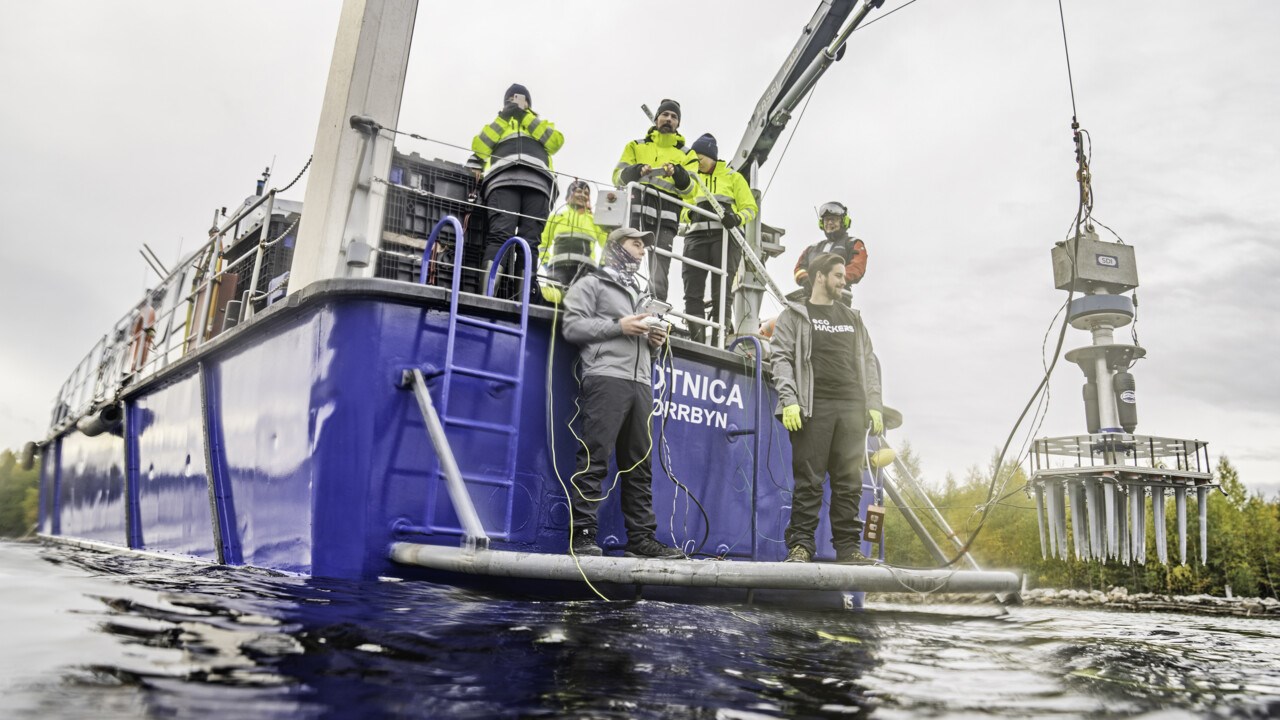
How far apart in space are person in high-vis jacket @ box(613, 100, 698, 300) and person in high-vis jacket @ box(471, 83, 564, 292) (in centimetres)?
80

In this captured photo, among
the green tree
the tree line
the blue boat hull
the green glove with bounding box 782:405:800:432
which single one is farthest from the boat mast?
the green tree

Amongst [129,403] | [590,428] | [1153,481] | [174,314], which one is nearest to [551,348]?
[590,428]

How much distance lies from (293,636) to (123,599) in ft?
3.67

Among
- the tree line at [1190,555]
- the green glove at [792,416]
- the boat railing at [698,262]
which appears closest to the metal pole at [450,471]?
the boat railing at [698,262]

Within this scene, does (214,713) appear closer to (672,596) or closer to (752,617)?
(752,617)

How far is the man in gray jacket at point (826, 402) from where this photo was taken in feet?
16.6

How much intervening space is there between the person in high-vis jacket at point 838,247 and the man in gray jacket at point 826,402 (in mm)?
1047

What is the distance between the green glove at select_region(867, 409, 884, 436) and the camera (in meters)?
5.29

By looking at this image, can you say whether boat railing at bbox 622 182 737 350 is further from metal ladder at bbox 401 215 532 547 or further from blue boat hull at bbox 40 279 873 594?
metal ladder at bbox 401 215 532 547

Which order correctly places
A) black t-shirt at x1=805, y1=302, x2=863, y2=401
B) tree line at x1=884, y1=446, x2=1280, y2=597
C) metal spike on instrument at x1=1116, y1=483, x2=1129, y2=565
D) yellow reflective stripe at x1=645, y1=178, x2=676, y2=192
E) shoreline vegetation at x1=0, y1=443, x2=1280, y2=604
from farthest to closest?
tree line at x1=884, y1=446, x2=1280, y2=597 → shoreline vegetation at x1=0, y1=443, x2=1280, y2=604 → metal spike on instrument at x1=1116, y1=483, x2=1129, y2=565 → yellow reflective stripe at x1=645, y1=178, x2=676, y2=192 → black t-shirt at x1=805, y1=302, x2=863, y2=401

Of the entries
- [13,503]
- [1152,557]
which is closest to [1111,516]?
[1152,557]

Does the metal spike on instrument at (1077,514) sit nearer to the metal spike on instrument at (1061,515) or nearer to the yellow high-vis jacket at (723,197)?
the metal spike on instrument at (1061,515)

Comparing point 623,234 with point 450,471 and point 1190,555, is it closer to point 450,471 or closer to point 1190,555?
point 450,471

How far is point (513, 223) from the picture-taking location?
18.3 feet
